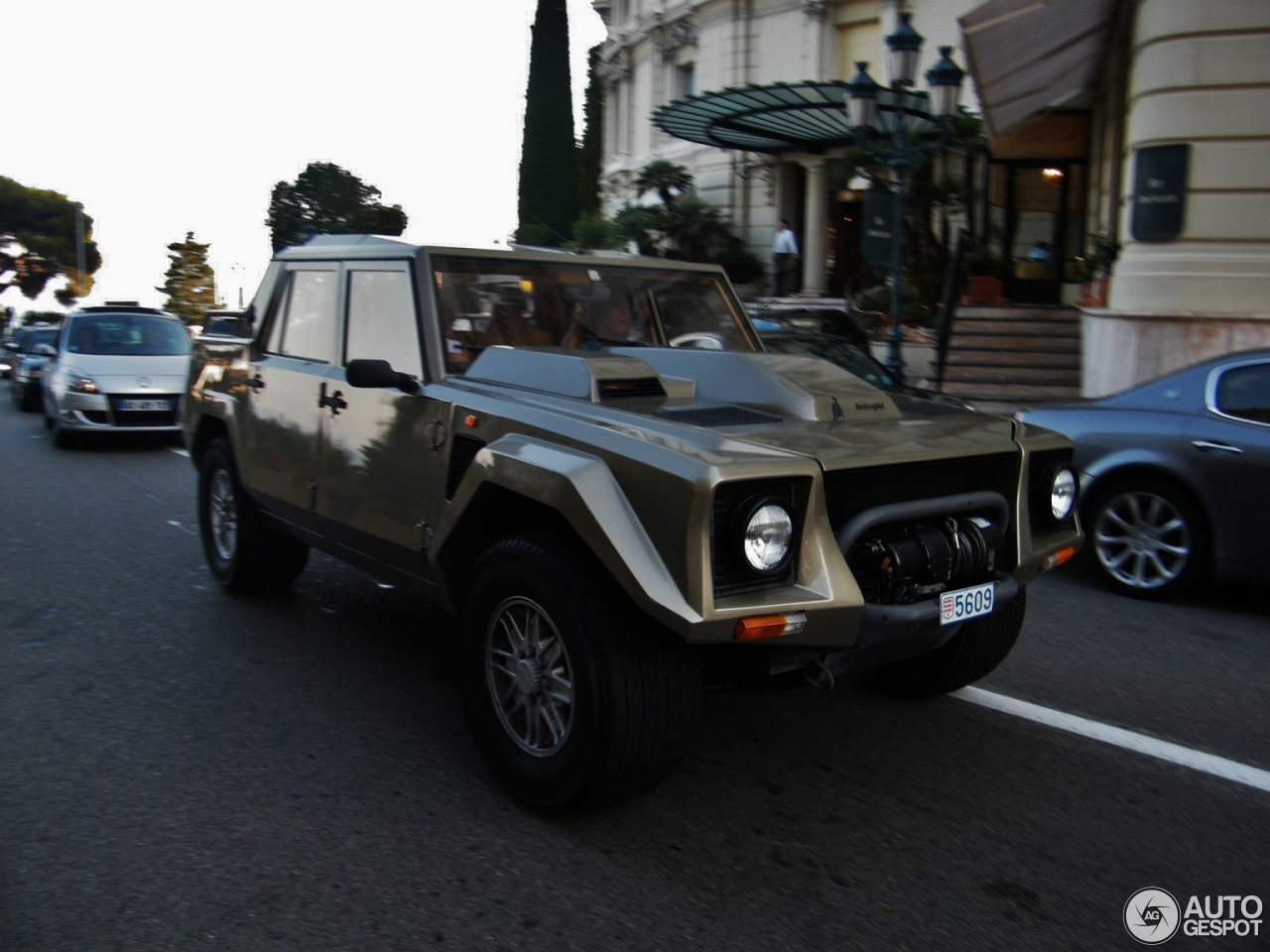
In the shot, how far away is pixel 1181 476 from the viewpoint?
6.42 m

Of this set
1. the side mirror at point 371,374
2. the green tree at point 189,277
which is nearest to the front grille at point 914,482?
the side mirror at point 371,374

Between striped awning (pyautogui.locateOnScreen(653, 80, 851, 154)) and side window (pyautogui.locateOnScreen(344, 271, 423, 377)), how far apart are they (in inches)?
704

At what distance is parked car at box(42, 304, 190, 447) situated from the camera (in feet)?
42.1

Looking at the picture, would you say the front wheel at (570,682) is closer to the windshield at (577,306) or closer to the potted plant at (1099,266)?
the windshield at (577,306)

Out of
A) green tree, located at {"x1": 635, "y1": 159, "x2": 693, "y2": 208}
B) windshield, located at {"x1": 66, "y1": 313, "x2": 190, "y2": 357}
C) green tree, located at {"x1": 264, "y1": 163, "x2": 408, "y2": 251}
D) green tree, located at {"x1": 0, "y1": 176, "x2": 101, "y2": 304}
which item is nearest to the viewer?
windshield, located at {"x1": 66, "y1": 313, "x2": 190, "y2": 357}

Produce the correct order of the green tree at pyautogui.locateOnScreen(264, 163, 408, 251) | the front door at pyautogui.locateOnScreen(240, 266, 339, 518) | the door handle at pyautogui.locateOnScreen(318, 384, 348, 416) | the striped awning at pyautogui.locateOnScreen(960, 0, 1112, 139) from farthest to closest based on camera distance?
the green tree at pyautogui.locateOnScreen(264, 163, 408, 251), the striped awning at pyautogui.locateOnScreen(960, 0, 1112, 139), the front door at pyautogui.locateOnScreen(240, 266, 339, 518), the door handle at pyautogui.locateOnScreen(318, 384, 348, 416)

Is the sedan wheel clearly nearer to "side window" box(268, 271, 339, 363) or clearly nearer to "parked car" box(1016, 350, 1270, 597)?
"parked car" box(1016, 350, 1270, 597)

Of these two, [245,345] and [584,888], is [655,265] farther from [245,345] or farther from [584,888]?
[584,888]

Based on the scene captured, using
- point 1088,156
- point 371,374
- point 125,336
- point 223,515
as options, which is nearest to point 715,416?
point 371,374

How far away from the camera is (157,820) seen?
3.47 metres

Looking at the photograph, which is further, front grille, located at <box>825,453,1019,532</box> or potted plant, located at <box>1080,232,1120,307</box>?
potted plant, located at <box>1080,232,1120,307</box>

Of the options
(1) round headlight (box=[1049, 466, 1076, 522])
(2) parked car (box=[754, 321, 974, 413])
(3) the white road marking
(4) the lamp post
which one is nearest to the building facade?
(4) the lamp post

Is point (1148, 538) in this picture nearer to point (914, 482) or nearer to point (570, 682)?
point (914, 482)

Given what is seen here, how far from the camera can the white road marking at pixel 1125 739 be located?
399cm
